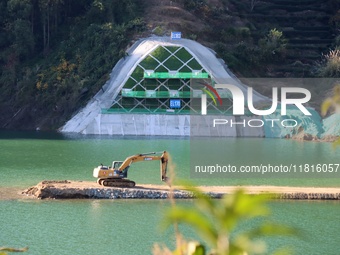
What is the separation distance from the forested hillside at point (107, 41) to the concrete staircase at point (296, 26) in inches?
3.4

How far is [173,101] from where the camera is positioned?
6581 cm

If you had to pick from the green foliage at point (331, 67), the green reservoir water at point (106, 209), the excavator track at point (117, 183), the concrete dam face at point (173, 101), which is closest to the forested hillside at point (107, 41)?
the green foliage at point (331, 67)

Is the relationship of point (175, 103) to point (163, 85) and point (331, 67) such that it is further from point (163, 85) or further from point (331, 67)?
point (331, 67)

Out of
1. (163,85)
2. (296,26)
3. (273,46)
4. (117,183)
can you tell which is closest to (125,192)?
(117,183)

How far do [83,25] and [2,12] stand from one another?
6.98m

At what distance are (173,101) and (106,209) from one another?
35066 mm

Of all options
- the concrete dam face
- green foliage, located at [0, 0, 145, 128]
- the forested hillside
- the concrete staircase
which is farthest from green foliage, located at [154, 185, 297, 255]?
the concrete staircase

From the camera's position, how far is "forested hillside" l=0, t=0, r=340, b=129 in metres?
70.4

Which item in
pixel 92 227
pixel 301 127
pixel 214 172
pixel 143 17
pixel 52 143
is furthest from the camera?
pixel 143 17

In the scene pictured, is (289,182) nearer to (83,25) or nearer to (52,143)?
(52,143)

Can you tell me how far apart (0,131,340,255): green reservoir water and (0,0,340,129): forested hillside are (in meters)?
16.6

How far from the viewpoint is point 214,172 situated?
140ft

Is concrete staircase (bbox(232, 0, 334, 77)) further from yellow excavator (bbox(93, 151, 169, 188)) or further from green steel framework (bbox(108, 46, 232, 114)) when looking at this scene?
yellow excavator (bbox(93, 151, 169, 188))

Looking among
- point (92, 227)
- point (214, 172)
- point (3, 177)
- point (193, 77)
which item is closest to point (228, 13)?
point (193, 77)
